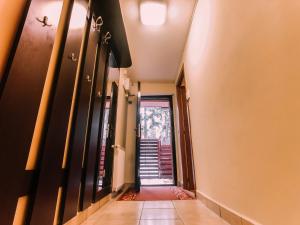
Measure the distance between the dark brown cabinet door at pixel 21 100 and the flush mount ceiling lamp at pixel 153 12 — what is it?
1684mm

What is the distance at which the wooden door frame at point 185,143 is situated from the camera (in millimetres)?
3205

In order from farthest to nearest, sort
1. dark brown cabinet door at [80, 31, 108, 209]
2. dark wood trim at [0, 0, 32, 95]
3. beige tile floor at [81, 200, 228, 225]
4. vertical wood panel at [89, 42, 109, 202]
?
vertical wood panel at [89, 42, 109, 202] → dark brown cabinet door at [80, 31, 108, 209] → beige tile floor at [81, 200, 228, 225] → dark wood trim at [0, 0, 32, 95]

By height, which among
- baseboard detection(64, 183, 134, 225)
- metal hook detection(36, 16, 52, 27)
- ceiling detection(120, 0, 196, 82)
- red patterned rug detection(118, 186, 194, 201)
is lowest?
red patterned rug detection(118, 186, 194, 201)

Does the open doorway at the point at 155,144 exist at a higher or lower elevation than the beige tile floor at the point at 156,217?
higher

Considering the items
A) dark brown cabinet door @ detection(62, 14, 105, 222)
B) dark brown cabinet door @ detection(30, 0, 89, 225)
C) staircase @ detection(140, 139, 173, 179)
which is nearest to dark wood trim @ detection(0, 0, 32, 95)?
dark brown cabinet door @ detection(30, 0, 89, 225)

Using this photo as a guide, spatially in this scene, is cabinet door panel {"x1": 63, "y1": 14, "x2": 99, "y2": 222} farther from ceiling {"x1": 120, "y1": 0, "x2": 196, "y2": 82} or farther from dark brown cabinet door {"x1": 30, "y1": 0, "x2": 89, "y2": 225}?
ceiling {"x1": 120, "y1": 0, "x2": 196, "y2": 82}

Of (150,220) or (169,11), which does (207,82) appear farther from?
(150,220)

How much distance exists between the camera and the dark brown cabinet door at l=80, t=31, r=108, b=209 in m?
1.59

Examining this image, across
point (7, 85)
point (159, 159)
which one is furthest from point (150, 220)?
point (159, 159)

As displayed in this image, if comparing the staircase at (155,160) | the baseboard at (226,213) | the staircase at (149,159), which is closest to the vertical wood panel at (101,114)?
the baseboard at (226,213)

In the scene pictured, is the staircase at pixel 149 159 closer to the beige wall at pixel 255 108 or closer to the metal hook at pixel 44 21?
the beige wall at pixel 255 108

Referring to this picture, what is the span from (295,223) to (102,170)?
1.99m

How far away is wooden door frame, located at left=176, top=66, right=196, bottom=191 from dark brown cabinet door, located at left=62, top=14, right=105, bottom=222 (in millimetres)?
1893

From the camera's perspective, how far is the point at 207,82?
6.20ft
